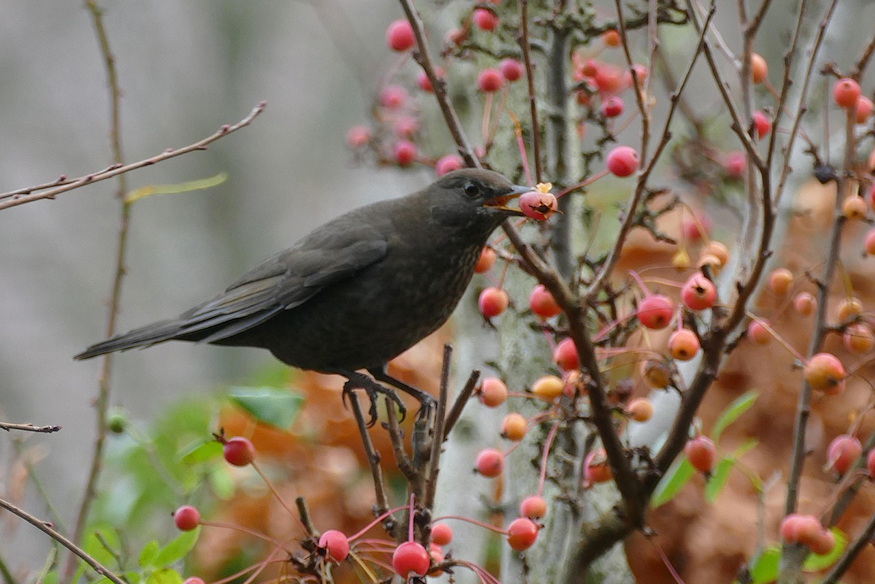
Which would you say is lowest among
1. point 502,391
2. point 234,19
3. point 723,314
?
point 502,391

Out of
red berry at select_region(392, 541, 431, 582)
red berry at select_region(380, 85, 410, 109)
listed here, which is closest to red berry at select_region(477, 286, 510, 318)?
red berry at select_region(392, 541, 431, 582)

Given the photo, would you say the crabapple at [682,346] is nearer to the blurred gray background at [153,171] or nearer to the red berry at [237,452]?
the red berry at [237,452]

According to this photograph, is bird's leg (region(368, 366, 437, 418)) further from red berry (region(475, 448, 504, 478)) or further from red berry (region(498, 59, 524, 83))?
red berry (region(498, 59, 524, 83))

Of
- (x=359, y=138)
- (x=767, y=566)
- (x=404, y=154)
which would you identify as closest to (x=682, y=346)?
(x=767, y=566)

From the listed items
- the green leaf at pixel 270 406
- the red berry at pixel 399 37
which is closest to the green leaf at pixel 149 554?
the green leaf at pixel 270 406

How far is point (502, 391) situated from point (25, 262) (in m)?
7.13

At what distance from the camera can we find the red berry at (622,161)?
5.49 feet

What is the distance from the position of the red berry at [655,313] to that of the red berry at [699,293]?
2.2 inches

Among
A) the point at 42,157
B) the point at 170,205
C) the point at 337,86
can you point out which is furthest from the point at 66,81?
the point at 337,86

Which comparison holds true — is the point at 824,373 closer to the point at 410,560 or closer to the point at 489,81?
the point at 410,560

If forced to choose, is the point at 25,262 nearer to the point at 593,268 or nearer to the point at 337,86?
the point at 337,86

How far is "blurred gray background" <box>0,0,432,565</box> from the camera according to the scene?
7.95 m

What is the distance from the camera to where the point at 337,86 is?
29.8ft

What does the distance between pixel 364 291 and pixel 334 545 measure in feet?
3.16
